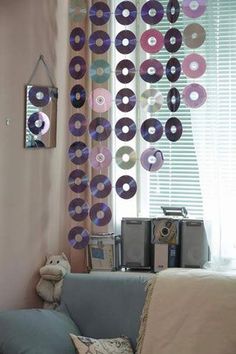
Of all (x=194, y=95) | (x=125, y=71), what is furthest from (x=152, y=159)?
(x=125, y=71)

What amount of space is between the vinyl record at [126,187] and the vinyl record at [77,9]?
3.30 feet

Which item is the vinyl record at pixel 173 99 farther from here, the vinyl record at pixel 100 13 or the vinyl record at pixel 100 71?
the vinyl record at pixel 100 13

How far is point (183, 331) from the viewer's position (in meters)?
2.62

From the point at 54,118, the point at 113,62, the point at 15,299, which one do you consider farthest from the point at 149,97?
the point at 15,299

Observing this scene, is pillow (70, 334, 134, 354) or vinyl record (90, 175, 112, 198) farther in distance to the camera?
vinyl record (90, 175, 112, 198)

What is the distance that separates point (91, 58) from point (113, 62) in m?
0.14

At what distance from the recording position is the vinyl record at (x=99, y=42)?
11.2 feet

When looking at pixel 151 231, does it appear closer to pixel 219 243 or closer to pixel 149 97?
pixel 219 243

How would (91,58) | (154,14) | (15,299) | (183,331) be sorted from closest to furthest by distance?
(183,331) < (15,299) < (154,14) < (91,58)

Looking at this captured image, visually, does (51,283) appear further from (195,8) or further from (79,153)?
(195,8)

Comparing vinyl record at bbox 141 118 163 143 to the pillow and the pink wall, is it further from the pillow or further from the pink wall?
the pillow

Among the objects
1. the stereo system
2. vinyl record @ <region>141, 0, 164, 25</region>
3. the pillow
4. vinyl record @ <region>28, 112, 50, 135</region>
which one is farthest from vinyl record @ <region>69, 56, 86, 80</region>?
the pillow

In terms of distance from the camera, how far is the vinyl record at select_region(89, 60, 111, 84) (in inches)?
134

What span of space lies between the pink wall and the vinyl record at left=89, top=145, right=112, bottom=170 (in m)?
0.24
